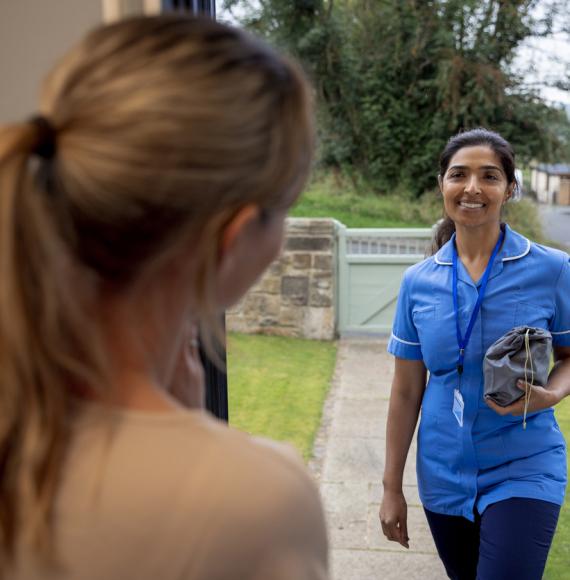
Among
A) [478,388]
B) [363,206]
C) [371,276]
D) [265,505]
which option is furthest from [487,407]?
[363,206]

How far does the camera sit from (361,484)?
4.19 m

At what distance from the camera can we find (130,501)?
55cm

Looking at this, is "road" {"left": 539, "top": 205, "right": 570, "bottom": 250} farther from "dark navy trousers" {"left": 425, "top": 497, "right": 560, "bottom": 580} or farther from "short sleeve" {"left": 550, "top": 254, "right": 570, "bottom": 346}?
"dark navy trousers" {"left": 425, "top": 497, "right": 560, "bottom": 580}

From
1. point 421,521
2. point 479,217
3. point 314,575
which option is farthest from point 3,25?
point 421,521

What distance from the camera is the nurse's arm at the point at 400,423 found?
6.64 feet

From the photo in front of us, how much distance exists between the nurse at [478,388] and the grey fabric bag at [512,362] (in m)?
0.04

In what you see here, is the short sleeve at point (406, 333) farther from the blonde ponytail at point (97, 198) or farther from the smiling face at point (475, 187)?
the blonde ponytail at point (97, 198)

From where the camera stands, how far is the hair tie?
1.90 ft

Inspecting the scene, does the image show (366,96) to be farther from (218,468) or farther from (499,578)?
(218,468)

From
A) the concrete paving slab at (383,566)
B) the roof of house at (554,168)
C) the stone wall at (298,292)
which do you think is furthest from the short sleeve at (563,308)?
the roof of house at (554,168)

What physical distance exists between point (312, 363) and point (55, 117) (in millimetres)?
6052

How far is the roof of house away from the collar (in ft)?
31.7

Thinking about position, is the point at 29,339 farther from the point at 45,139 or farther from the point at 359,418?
the point at 359,418

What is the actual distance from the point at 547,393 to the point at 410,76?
10616mm
